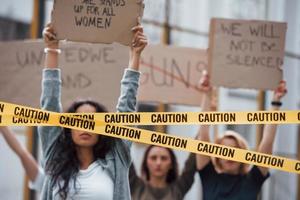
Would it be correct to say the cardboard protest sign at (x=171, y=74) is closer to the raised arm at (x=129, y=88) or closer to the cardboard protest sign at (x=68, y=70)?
the cardboard protest sign at (x=68, y=70)

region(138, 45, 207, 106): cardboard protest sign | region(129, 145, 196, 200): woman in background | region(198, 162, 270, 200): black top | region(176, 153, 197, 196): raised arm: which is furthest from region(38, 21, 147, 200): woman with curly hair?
region(138, 45, 207, 106): cardboard protest sign

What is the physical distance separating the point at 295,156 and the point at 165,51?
4.38m

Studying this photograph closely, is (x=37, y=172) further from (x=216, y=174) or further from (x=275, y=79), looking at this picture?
(x=275, y=79)

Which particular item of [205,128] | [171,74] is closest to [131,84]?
[205,128]

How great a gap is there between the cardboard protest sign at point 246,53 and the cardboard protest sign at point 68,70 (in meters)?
0.55

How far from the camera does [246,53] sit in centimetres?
439

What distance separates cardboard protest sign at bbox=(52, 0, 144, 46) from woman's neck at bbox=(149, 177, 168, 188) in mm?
1151

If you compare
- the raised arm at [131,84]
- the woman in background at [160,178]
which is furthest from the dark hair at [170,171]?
the raised arm at [131,84]

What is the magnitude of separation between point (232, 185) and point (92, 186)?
112 cm

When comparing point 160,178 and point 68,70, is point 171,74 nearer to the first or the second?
point 68,70

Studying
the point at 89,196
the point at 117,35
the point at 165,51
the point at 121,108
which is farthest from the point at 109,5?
the point at 165,51

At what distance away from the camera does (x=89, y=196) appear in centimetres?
314

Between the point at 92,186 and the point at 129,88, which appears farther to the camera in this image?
the point at 129,88

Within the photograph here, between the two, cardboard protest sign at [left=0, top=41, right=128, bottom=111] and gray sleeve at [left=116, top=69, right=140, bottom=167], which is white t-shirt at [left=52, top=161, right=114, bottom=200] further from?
cardboard protest sign at [left=0, top=41, right=128, bottom=111]
